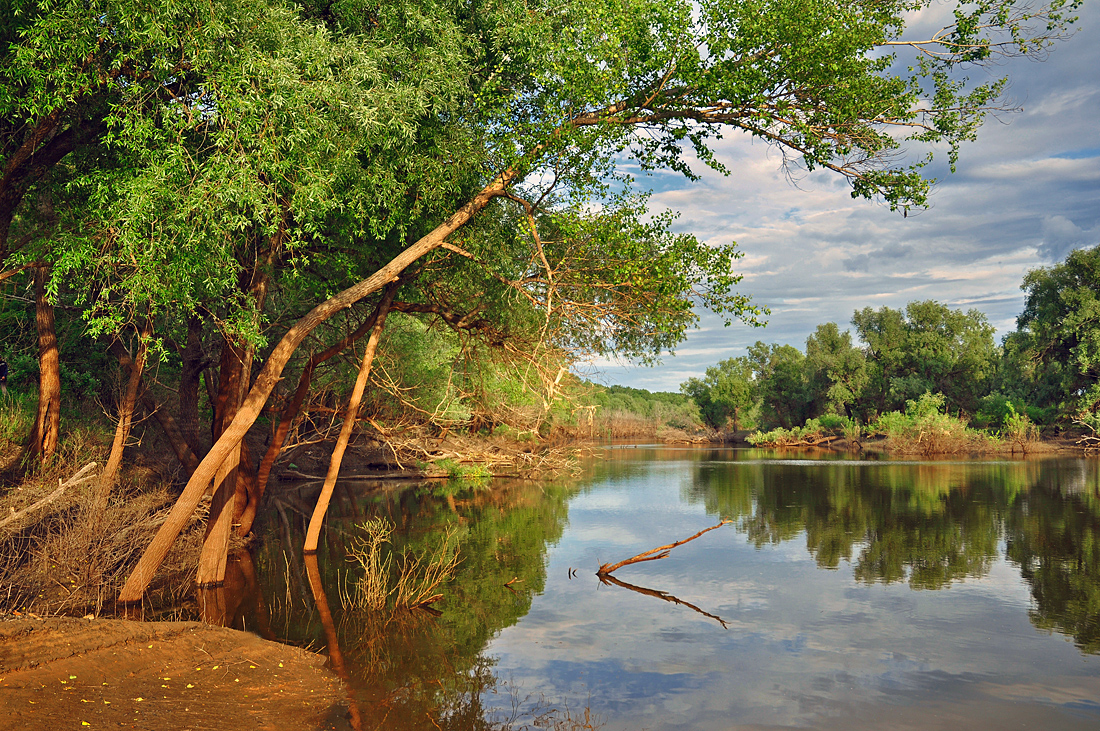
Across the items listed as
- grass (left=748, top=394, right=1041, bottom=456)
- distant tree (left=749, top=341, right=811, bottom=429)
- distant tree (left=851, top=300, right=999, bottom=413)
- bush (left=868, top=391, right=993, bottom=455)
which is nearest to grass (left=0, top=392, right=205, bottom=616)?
bush (left=868, top=391, right=993, bottom=455)

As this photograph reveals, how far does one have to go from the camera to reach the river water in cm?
830

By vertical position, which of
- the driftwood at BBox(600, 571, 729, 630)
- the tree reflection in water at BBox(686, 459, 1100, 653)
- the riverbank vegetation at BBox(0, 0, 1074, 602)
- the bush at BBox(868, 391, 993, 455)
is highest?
the riverbank vegetation at BBox(0, 0, 1074, 602)

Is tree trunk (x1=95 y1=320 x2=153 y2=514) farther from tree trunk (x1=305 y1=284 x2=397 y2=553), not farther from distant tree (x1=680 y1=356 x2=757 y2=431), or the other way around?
distant tree (x1=680 y1=356 x2=757 y2=431)

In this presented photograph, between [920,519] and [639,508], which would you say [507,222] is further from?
[920,519]

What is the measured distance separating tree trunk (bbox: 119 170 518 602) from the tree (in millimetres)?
46653

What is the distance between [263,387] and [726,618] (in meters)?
9.45

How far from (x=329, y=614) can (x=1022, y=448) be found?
51140 mm

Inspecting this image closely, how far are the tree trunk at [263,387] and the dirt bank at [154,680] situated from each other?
7.81ft

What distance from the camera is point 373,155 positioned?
12008 mm

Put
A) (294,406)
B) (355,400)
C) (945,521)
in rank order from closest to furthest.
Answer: (355,400) < (294,406) < (945,521)

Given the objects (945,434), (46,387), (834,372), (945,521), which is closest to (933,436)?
(945,434)

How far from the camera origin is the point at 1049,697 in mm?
8609

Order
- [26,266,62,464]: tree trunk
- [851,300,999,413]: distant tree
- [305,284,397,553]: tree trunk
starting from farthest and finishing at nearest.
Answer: [851,300,999,413]: distant tree < [305,284,397,553]: tree trunk < [26,266,62,464]: tree trunk

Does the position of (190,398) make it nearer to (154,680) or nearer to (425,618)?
(425,618)
